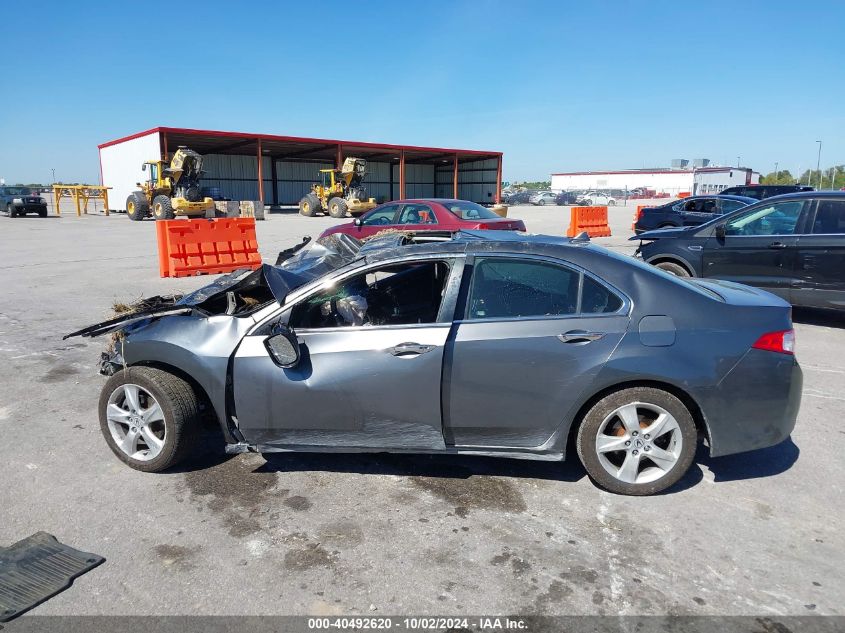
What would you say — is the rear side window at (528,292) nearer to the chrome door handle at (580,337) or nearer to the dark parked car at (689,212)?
the chrome door handle at (580,337)

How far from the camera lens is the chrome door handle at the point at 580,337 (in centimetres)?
351

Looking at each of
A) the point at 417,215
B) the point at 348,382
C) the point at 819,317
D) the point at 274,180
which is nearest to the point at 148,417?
the point at 348,382

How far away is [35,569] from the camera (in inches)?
118

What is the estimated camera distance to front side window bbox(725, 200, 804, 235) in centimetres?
786

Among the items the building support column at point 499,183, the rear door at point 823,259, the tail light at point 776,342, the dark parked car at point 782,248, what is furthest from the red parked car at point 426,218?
the building support column at point 499,183

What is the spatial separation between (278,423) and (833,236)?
7.15 m

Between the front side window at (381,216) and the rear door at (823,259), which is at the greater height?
the front side window at (381,216)

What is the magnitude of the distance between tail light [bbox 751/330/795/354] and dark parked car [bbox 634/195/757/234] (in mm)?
15566

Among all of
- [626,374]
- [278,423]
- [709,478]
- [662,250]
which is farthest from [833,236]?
[278,423]

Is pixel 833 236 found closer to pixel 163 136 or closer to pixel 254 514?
pixel 254 514

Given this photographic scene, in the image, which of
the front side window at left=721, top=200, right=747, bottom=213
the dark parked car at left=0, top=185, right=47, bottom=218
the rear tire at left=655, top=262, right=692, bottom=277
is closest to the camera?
the rear tire at left=655, top=262, right=692, bottom=277

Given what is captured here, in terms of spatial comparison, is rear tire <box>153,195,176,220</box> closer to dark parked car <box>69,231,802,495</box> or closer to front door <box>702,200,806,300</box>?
front door <box>702,200,806,300</box>

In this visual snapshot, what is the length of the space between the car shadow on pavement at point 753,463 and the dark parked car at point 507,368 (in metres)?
0.48

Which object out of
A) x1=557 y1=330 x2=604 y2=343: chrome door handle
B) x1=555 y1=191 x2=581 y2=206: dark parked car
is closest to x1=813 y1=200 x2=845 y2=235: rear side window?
x1=557 y1=330 x2=604 y2=343: chrome door handle
